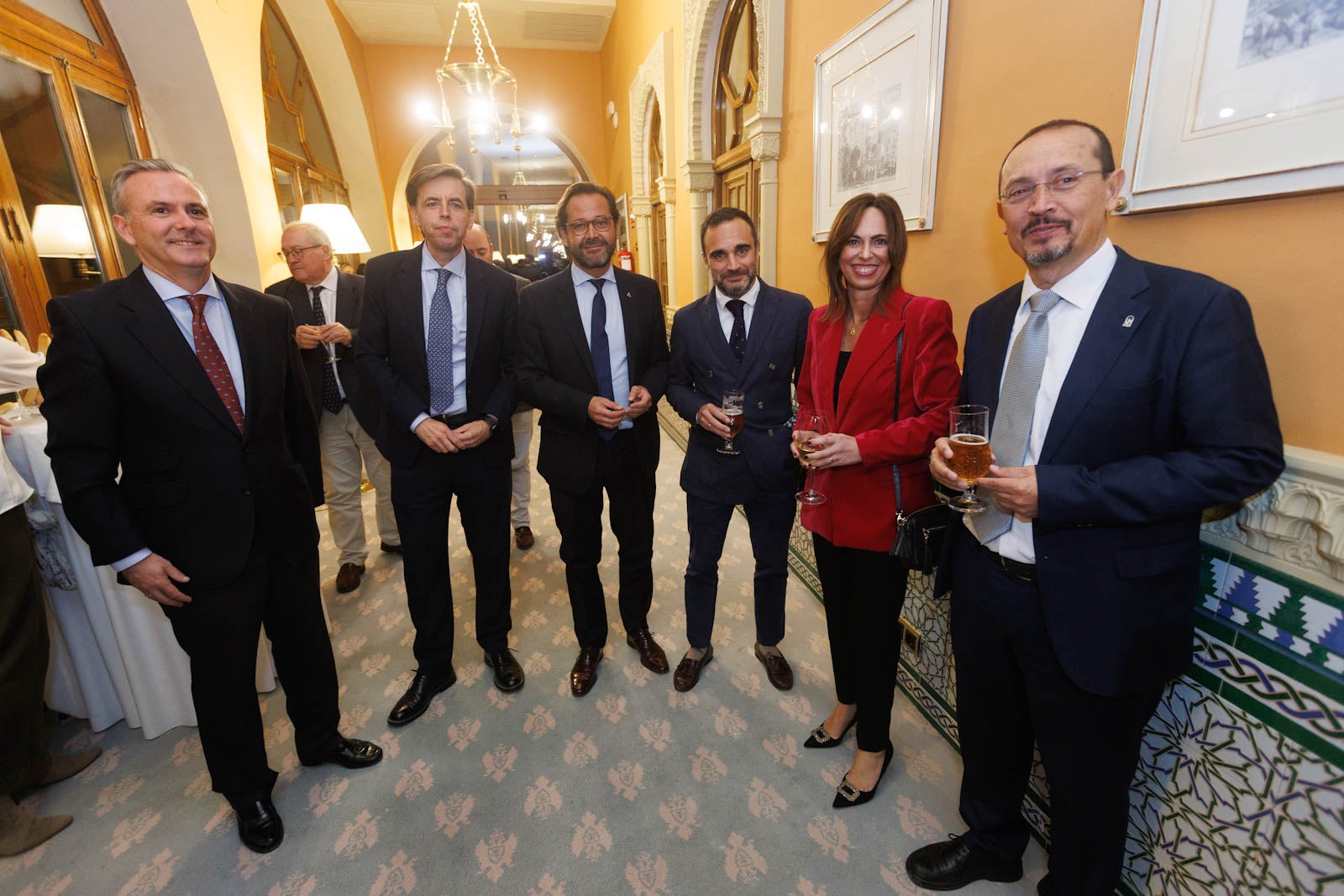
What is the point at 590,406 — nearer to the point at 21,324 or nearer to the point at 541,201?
→ the point at 21,324

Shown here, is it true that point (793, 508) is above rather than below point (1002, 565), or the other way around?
below

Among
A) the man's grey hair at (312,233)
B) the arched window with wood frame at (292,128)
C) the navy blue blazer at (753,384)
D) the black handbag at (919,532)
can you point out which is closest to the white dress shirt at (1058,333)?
the black handbag at (919,532)

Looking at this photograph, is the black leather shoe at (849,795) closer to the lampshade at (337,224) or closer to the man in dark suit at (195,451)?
the man in dark suit at (195,451)

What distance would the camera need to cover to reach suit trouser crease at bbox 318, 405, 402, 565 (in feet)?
10.5

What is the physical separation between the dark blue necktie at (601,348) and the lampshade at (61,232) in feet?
10.2

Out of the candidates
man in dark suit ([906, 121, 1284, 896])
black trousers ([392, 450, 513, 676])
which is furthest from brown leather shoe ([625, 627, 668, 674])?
man in dark suit ([906, 121, 1284, 896])

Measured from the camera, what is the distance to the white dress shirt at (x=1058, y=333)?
1.13 meters

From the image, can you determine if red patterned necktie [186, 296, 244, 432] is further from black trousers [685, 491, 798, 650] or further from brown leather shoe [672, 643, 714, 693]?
brown leather shoe [672, 643, 714, 693]

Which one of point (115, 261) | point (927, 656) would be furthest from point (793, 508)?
point (115, 261)

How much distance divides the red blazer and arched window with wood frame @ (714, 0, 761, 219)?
230cm

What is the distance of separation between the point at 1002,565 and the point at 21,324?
4.38 metres

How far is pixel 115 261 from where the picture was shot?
3.55m

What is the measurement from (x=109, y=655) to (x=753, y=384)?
102 inches

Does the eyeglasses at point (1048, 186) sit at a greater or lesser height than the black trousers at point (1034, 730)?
greater
